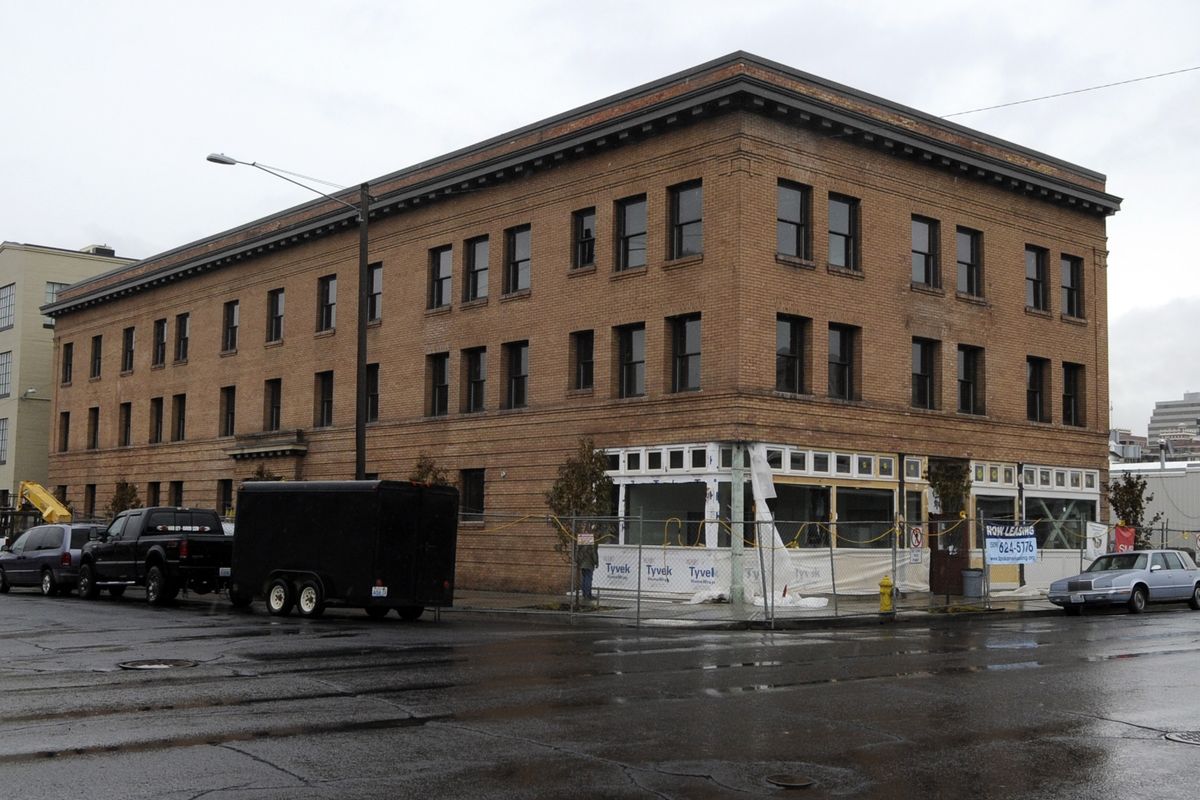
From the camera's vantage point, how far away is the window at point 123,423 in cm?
5062

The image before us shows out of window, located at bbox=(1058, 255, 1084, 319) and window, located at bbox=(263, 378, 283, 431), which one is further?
window, located at bbox=(263, 378, 283, 431)

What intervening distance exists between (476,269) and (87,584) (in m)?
13.0

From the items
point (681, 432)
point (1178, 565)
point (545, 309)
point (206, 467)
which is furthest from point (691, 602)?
point (206, 467)

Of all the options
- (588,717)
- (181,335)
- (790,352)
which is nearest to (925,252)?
(790,352)

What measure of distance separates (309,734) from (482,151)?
26.1 metres

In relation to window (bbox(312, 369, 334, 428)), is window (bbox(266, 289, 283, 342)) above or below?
above

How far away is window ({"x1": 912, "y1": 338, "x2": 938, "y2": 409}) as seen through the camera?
32.1m

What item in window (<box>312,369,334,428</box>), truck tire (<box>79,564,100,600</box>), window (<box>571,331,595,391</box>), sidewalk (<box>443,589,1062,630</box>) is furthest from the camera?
window (<box>312,369,334,428</box>)

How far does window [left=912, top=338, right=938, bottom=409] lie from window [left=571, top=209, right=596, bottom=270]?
339 inches

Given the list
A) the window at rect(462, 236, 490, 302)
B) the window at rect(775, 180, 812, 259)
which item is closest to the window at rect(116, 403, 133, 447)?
the window at rect(462, 236, 490, 302)

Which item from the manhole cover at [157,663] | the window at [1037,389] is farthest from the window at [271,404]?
the manhole cover at [157,663]

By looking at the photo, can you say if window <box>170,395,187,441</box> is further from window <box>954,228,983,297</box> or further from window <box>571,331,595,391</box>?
window <box>954,228,983,297</box>

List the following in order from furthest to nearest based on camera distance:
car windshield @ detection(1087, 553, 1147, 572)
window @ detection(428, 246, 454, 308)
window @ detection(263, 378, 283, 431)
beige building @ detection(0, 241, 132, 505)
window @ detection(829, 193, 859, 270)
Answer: beige building @ detection(0, 241, 132, 505) → window @ detection(263, 378, 283, 431) → window @ detection(428, 246, 454, 308) → window @ detection(829, 193, 859, 270) → car windshield @ detection(1087, 553, 1147, 572)

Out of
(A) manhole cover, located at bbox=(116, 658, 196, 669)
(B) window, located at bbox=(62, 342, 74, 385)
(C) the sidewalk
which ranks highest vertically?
(B) window, located at bbox=(62, 342, 74, 385)
